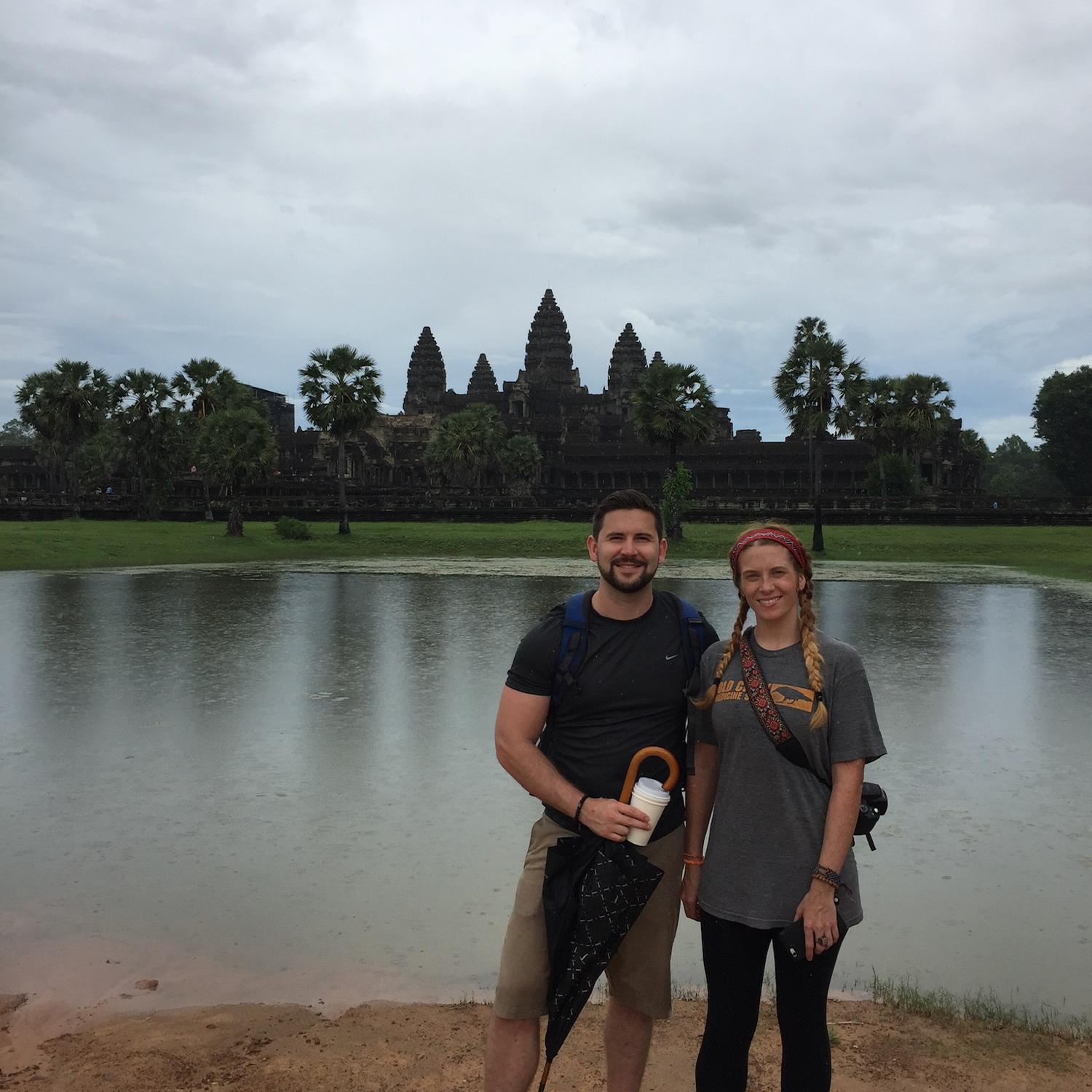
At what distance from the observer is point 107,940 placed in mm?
5320

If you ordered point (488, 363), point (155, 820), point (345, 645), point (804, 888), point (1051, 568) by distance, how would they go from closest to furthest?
point (804, 888) → point (155, 820) → point (345, 645) → point (1051, 568) → point (488, 363)

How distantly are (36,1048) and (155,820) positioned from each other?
292 centimetres

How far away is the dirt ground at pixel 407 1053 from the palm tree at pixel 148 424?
48.8 m

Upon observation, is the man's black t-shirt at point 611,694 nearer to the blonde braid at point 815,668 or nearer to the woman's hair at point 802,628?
the woman's hair at point 802,628

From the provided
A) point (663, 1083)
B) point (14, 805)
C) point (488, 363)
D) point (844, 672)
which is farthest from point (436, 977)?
point (488, 363)

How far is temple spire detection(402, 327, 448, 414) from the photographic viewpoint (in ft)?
399

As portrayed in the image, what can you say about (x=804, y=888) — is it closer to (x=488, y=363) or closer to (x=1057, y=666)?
(x=1057, y=666)

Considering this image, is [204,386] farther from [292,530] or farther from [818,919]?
[818,919]

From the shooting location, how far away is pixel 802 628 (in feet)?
11.3

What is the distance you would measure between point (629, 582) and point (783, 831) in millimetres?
886

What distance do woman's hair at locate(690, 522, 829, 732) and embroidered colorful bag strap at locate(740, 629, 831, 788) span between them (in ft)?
0.25

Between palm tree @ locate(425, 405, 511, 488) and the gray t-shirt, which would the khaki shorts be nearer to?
the gray t-shirt

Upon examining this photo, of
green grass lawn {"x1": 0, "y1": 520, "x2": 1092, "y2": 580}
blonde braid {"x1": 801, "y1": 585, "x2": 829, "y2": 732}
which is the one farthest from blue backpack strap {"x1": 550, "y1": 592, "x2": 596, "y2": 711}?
green grass lawn {"x1": 0, "y1": 520, "x2": 1092, "y2": 580}

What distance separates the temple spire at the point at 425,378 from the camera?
12163 cm
